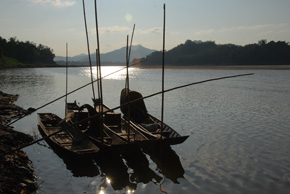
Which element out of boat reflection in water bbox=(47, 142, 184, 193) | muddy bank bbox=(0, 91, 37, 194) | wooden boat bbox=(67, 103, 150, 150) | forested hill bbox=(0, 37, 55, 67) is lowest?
boat reflection in water bbox=(47, 142, 184, 193)

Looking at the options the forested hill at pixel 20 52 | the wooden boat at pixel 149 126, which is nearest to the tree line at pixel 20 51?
the forested hill at pixel 20 52

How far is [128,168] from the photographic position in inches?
484

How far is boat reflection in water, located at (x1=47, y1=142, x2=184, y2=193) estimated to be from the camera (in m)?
10.9

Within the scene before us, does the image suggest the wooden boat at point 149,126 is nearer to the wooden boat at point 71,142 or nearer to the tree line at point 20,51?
the wooden boat at point 71,142

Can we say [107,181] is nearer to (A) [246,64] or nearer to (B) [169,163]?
(B) [169,163]

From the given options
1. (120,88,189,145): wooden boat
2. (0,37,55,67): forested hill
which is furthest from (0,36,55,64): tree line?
(120,88,189,145): wooden boat

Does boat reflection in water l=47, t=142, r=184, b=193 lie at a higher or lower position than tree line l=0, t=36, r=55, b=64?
lower

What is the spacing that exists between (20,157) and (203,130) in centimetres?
1220

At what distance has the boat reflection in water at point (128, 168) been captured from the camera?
35.7 ft

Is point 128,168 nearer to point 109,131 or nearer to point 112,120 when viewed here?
point 109,131

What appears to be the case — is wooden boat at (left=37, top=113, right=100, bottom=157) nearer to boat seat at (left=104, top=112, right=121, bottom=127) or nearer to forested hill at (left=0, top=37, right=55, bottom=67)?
boat seat at (left=104, top=112, right=121, bottom=127)

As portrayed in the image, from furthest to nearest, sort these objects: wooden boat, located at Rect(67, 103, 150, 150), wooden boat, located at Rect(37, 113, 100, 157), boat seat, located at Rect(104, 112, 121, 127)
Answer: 1. boat seat, located at Rect(104, 112, 121, 127)
2. wooden boat, located at Rect(67, 103, 150, 150)
3. wooden boat, located at Rect(37, 113, 100, 157)

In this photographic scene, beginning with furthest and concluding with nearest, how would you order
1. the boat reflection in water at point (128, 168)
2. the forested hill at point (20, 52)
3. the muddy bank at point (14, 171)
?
1. the forested hill at point (20, 52)
2. the boat reflection in water at point (128, 168)
3. the muddy bank at point (14, 171)

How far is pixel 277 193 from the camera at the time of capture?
9.73 meters
